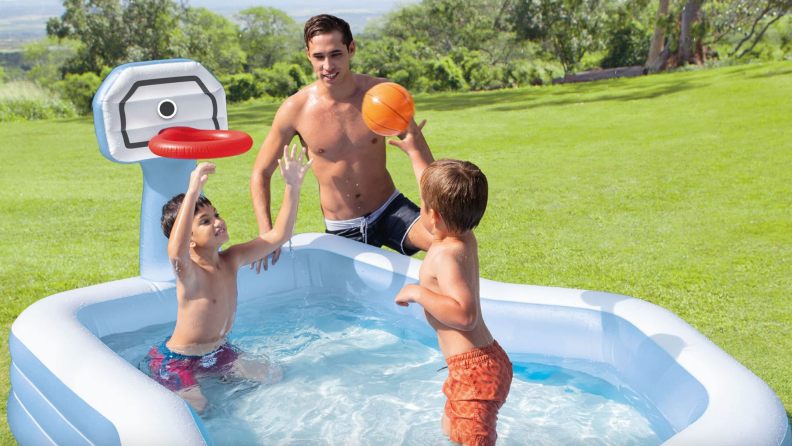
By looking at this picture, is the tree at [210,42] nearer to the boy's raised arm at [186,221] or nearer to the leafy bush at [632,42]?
the leafy bush at [632,42]

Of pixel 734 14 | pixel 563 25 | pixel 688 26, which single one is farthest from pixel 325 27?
pixel 563 25

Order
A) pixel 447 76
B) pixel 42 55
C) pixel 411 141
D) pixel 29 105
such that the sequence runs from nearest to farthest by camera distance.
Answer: pixel 411 141, pixel 29 105, pixel 447 76, pixel 42 55

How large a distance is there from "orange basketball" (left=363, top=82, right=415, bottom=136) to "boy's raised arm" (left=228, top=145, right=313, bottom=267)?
36 centimetres

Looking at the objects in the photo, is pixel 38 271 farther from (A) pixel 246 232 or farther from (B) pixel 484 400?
(B) pixel 484 400

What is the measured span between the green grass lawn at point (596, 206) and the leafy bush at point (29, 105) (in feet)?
9.99

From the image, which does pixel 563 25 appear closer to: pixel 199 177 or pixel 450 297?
pixel 199 177

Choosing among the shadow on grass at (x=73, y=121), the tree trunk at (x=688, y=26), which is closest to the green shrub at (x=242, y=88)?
the shadow on grass at (x=73, y=121)

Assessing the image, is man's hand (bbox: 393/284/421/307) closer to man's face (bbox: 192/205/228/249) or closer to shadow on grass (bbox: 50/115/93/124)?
man's face (bbox: 192/205/228/249)

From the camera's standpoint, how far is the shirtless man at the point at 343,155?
3.72 metres

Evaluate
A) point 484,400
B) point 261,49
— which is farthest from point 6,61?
point 484,400

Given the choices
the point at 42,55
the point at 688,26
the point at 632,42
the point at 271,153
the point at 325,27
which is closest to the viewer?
the point at 325,27

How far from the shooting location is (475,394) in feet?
7.77

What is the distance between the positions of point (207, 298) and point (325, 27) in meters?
1.39

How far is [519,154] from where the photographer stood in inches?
353
